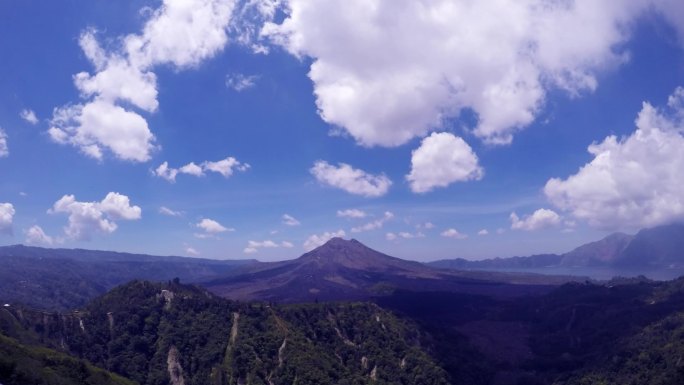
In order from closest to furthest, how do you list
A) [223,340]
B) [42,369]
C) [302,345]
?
[42,369] < [302,345] < [223,340]

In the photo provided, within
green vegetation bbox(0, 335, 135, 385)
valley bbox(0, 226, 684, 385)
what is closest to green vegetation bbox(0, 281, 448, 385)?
valley bbox(0, 226, 684, 385)

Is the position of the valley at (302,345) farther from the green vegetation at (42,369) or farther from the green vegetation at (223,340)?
the green vegetation at (42,369)

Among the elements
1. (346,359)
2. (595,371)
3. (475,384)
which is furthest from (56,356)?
(595,371)

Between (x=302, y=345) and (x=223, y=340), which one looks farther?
(x=223, y=340)

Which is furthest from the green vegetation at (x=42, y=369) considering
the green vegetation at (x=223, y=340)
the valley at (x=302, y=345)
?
the green vegetation at (x=223, y=340)

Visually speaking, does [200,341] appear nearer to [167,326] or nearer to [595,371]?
[167,326]

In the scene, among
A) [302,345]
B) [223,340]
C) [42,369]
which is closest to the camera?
[42,369]

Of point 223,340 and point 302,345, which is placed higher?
point 223,340

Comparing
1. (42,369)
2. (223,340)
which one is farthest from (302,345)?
(42,369)

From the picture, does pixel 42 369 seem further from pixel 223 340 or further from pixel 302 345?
pixel 302 345

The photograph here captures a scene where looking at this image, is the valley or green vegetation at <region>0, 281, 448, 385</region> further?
green vegetation at <region>0, 281, 448, 385</region>

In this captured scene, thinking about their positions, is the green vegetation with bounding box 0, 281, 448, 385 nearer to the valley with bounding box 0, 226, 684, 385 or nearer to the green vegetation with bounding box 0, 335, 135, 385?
the valley with bounding box 0, 226, 684, 385

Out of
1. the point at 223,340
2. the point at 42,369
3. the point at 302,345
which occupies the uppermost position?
the point at 42,369
